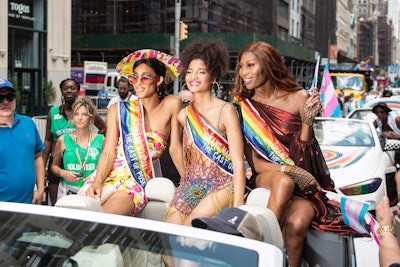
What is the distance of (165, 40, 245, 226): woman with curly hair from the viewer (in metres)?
3.74

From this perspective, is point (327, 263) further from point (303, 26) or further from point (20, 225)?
point (303, 26)

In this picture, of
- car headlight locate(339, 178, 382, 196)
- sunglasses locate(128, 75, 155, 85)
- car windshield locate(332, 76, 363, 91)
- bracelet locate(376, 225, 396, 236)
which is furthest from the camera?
car windshield locate(332, 76, 363, 91)

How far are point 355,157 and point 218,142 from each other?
512cm

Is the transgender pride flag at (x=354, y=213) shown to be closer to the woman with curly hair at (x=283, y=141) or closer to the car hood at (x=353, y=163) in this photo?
the woman with curly hair at (x=283, y=141)

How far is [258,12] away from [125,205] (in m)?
51.5

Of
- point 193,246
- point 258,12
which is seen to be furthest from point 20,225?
point 258,12

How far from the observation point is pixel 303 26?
72250 millimetres

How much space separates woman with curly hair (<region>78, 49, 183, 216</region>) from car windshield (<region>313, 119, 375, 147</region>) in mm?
5344

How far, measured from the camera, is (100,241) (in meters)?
2.44

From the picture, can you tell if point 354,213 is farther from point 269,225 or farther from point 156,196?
point 156,196

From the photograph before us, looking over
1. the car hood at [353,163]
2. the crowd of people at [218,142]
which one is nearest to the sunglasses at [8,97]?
the crowd of people at [218,142]

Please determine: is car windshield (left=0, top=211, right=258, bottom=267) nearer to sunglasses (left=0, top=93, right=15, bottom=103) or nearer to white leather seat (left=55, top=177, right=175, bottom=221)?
white leather seat (left=55, top=177, right=175, bottom=221)

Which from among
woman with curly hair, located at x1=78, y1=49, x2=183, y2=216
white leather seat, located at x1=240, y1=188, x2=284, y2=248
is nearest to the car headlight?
woman with curly hair, located at x1=78, y1=49, x2=183, y2=216

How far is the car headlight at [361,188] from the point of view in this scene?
25.8ft
